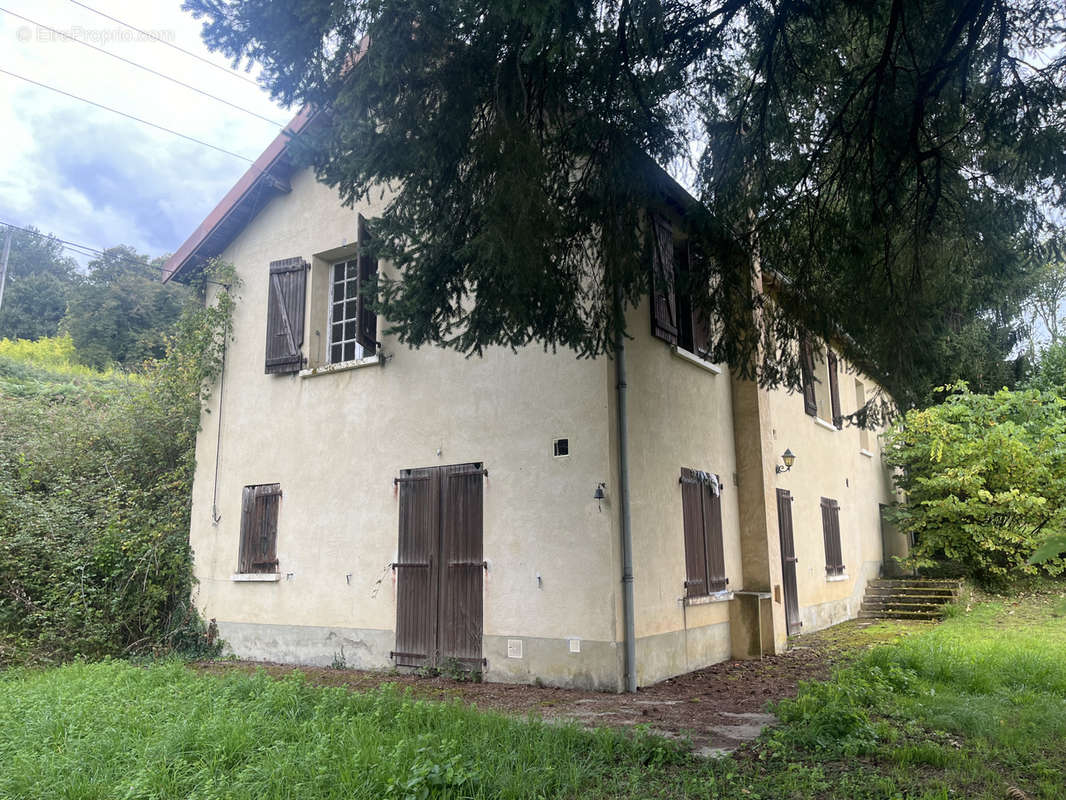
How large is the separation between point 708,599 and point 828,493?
6.29 meters

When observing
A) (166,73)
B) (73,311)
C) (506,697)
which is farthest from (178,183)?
(506,697)

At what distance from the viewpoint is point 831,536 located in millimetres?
14336

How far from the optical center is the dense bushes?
9906mm

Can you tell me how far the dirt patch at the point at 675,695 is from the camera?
6020mm

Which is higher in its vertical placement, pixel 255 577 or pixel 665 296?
pixel 665 296

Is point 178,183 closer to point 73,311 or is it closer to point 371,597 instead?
point 73,311

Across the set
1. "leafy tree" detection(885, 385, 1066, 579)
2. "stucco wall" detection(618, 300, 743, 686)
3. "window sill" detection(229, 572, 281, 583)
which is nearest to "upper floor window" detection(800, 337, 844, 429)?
"leafy tree" detection(885, 385, 1066, 579)

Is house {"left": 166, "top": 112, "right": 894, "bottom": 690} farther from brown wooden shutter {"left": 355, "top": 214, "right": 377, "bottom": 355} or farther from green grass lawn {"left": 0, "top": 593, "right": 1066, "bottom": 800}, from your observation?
green grass lawn {"left": 0, "top": 593, "right": 1066, "bottom": 800}

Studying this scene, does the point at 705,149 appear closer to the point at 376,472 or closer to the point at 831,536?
the point at 376,472

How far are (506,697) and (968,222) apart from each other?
5.83 metres

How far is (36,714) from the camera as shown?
18.7ft

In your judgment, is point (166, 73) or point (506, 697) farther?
point (166, 73)

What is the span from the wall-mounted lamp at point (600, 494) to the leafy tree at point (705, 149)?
171cm

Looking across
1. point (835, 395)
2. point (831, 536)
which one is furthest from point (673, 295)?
point (835, 395)
